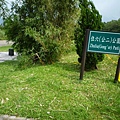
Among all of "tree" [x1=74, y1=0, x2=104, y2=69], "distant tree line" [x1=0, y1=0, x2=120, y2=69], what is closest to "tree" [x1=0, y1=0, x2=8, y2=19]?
"distant tree line" [x1=0, y1=0, x2=120, y2=69]

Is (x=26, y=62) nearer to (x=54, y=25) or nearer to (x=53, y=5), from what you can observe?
(x=54, y=25)

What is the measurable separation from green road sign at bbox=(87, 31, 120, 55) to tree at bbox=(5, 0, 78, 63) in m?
1.82

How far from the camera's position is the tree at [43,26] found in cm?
499

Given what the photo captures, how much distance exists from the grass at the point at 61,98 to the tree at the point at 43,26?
5.07 ft

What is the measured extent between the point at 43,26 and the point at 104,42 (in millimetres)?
2611

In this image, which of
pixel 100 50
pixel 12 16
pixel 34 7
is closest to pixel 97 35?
pixel 100 50

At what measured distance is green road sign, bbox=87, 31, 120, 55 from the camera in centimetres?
323

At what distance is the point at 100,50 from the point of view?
3.30m

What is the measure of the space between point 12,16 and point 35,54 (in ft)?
6.62

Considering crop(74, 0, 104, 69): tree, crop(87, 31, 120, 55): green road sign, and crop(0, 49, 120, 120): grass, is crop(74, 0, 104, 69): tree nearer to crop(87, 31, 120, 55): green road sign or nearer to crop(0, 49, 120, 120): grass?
crop(0, 49, 120, 120): grass

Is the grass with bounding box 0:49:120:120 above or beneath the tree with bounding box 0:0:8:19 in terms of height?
beneath

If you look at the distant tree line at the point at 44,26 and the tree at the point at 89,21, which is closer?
the tree at the point at 89,21

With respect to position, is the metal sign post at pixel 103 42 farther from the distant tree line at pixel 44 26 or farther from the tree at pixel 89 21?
the distant tree line at pixel 44 26

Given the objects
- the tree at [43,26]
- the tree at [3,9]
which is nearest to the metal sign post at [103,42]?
the tree at [43,26]
